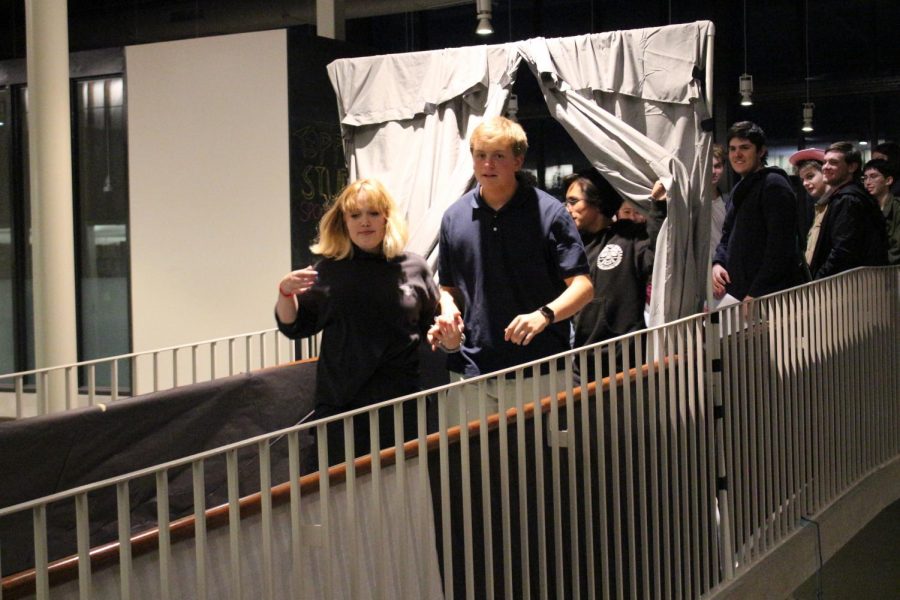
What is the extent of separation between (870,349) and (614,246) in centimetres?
154

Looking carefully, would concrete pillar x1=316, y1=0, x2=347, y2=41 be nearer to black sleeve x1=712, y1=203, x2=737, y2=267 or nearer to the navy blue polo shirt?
black sleeve x1=712, y1=203, x2=737, y2=267

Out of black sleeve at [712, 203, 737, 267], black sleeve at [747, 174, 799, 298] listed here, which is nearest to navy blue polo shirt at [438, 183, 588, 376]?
black sleeve at [747, 174, 799, 298]

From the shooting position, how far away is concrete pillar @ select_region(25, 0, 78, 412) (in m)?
4.46

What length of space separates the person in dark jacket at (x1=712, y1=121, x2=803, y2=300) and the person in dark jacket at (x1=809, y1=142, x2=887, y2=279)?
0.53 m

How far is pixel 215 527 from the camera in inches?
74.7

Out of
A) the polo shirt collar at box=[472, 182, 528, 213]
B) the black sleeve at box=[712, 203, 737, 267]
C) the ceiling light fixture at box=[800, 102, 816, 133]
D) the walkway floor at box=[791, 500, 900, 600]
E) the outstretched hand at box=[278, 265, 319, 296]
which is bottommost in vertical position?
the walkway floor at box=[791, 500, 900, 600]

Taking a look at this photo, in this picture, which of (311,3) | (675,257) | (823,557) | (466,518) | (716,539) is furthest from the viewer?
(311,3)

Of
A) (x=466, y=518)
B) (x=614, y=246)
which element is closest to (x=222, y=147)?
(x=614, y=246)

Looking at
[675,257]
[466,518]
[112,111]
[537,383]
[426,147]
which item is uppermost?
[112,111]

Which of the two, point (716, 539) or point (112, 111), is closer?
point (716, 539)

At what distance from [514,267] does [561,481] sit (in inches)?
27.7

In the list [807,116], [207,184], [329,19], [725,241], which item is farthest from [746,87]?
[207,184]

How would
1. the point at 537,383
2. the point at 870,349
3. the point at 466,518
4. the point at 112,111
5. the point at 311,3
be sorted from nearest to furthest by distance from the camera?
the point at 466,518, the point at 537,383, the point at 870,349, the point at 112,111, the point at 311,3

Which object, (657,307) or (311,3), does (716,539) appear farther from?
(311,3)
